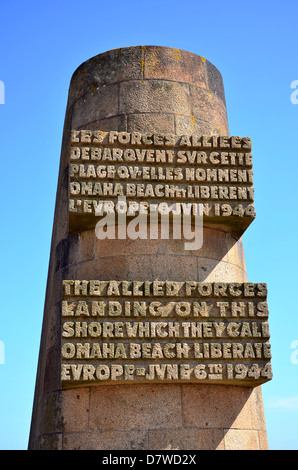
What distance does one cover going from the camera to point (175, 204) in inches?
312

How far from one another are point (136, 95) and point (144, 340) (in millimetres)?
3817

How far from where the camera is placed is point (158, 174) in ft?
26.2

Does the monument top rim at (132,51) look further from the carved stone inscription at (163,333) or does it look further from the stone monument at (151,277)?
the carved stone inscription at (163,333)

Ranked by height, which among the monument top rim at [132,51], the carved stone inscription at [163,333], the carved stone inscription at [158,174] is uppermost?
the monument top rim at [132,51]

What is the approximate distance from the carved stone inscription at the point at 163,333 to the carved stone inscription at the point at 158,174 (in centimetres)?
111

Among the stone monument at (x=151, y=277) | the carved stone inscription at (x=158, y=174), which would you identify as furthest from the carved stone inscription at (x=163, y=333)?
the carved stone inscription at (x=158, y=174)

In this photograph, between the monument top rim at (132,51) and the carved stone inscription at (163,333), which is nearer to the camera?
the carved stone inscription at (163,333)

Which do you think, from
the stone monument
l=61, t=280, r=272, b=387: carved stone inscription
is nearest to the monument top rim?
the stone monument

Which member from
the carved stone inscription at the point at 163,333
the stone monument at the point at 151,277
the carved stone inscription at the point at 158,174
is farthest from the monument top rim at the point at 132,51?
the carved stone inscription at the point at 163,333

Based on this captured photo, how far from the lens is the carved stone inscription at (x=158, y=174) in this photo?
7859 millimetres

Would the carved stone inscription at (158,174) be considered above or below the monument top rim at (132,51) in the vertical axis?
below

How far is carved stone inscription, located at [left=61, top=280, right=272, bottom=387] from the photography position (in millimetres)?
7016

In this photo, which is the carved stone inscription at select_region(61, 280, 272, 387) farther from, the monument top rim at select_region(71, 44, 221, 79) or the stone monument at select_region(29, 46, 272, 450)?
the monument top rim at select_region(71, 44, 221, 79)
